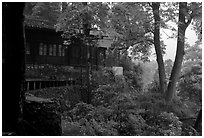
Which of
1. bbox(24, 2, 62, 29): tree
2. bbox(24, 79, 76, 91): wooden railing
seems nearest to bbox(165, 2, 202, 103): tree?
bbox(24, 79, 76, 91): wooden railing

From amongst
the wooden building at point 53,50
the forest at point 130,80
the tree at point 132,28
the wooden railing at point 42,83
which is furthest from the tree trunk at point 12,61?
the wooden building at point 53,50

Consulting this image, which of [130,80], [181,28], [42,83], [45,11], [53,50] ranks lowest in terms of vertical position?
[130,80]

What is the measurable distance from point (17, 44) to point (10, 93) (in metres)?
1.11

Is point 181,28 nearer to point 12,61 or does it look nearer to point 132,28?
point 132,28

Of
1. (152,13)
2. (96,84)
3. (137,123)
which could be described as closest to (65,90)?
(96,84)

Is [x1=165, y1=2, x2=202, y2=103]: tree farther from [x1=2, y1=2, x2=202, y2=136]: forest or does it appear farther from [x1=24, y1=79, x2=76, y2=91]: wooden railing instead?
[x1=24, y1=79, x2=76, y2=91]: wooden railing

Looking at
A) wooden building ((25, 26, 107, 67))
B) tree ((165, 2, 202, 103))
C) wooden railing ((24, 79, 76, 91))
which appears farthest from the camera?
wooden building ((25, 26, 107, 67))

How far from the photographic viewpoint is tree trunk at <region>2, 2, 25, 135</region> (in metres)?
5.11

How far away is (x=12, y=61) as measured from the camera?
520cm

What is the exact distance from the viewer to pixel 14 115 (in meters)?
5.46

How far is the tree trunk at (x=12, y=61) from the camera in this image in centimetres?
511

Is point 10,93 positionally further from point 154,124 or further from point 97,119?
point 154,124

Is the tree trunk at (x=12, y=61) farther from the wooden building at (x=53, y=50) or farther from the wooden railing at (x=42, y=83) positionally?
the wooden building at (x=53, y=50)

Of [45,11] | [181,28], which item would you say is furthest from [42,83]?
[45,11]
